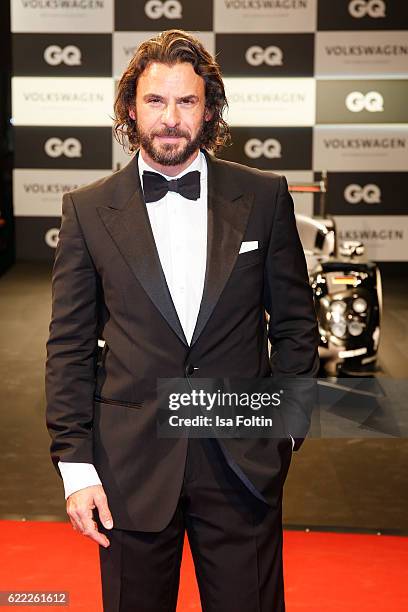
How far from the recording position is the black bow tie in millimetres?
1911

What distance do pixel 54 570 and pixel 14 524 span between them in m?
0.48

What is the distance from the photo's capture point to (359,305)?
518cm

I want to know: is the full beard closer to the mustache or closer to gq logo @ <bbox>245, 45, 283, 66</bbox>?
the mustache

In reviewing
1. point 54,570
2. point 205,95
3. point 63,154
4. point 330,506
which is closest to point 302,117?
point 63,154

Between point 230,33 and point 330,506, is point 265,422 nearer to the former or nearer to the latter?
point 330,506

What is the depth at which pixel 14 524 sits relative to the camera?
3518 millimetres

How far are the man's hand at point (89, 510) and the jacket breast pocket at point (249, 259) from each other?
17.3 inches

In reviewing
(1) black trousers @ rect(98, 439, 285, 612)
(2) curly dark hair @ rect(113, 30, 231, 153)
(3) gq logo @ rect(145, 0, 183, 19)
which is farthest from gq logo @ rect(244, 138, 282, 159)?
(1) black trousers @ rect(98, 439, 285, 612)

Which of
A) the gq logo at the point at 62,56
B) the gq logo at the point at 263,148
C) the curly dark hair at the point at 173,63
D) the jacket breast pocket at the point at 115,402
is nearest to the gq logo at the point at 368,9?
the gq logo at the point at 263,148

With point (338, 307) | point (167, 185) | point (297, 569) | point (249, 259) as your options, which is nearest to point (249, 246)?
point (249, 259)

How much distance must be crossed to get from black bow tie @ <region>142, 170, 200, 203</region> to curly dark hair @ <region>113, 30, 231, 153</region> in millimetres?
140

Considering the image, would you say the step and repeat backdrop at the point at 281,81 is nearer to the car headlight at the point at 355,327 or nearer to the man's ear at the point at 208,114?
the car headlight at the point at 355,327

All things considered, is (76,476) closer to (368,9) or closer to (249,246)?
(249,246)

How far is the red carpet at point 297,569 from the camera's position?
9.44 feet
